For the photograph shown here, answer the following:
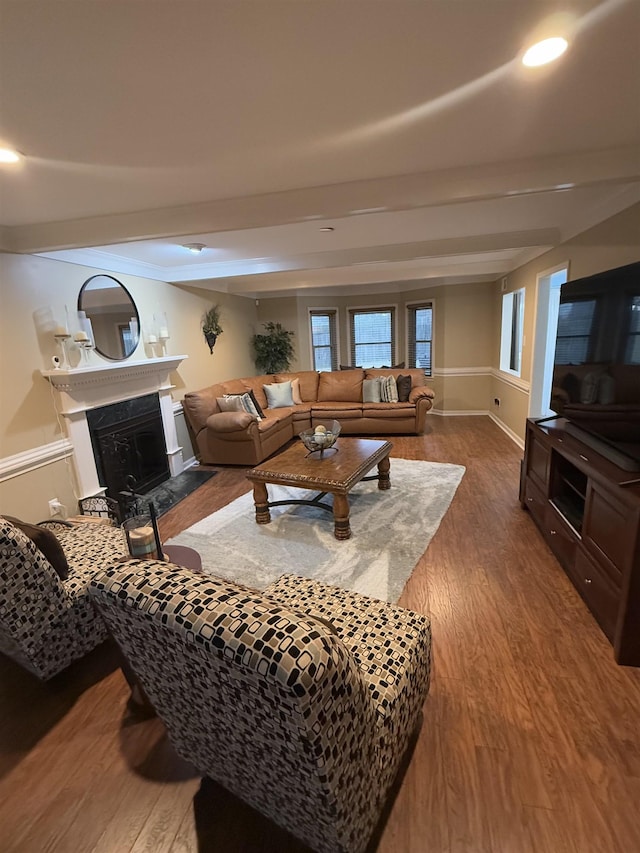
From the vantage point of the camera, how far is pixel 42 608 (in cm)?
156

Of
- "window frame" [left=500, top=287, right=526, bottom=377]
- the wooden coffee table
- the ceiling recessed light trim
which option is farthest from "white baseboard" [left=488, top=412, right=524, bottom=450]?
the ceiling recessed light trim

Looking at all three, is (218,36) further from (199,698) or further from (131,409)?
(131,409)

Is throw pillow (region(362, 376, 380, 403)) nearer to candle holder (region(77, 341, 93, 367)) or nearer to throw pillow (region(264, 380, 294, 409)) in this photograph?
throw pillow (region(264, 380, 294, 409))

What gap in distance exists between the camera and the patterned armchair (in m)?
0.72

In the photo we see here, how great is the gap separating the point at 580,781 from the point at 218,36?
268cm

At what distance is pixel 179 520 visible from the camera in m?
3.37

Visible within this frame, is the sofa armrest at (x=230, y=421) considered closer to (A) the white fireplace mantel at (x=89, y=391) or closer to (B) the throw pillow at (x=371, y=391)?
(A) the white fireplace mantel at (x=89, y=391)

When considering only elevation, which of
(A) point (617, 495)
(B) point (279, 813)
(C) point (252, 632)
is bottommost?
(B) point (279, 813)

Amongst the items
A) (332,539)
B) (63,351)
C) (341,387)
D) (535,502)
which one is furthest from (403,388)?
(63,351)

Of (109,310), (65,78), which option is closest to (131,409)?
(109,310)

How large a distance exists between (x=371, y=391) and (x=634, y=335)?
13.2 ft

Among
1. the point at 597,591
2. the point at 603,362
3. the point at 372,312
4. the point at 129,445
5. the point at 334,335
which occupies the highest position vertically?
the point at 372,312

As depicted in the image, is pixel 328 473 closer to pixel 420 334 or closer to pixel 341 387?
pixel 341 387

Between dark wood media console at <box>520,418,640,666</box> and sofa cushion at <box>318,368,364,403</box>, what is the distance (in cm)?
350
